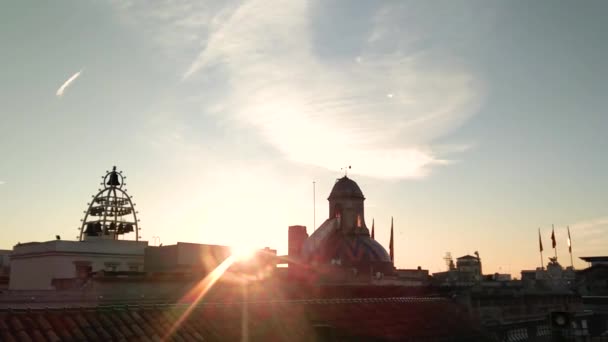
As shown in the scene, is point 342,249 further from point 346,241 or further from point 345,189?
point 345,189

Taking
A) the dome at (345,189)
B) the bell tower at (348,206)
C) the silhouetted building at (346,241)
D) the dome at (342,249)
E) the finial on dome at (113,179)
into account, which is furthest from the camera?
the dome at (345,189)

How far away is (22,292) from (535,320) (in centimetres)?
3482

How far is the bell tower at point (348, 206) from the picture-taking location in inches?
2918

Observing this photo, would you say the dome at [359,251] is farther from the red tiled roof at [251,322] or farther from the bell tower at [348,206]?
the red tiled roof at [251,322]

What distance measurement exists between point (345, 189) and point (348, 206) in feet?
9.33

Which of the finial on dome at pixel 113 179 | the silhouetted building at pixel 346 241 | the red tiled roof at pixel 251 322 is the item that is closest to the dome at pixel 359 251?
the silhouetted building at pixel 346 241

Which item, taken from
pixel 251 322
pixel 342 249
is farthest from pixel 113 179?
pixel 251 322

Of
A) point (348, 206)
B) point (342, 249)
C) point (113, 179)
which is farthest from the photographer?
point (348, 206)

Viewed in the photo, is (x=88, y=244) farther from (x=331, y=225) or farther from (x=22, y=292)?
(x=331, y=225)

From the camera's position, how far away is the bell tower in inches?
2918

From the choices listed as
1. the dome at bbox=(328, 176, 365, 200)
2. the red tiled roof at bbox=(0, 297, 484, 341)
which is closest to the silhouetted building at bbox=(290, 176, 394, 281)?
the dome at bbox=(328, 176, 365, 200)

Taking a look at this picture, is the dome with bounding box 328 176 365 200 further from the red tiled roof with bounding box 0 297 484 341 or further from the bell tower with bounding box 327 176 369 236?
the red tiled roof with bounding box 0 297 484 341

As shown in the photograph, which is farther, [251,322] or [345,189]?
[345,189]

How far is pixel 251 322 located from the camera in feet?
60.8
